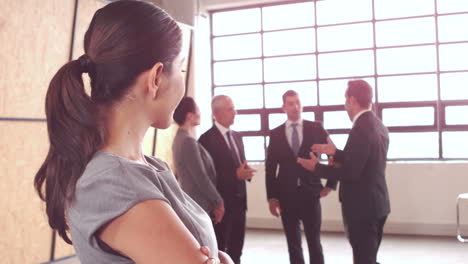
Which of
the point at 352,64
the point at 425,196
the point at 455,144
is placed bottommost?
the point at 425,196

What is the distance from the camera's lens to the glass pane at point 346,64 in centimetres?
756

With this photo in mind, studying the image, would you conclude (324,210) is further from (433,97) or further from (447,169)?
(433,97)

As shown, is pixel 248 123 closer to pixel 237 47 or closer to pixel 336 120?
pixel 237 47

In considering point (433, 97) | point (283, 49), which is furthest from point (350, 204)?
point (283, 49)

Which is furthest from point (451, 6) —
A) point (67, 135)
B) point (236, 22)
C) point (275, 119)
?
point (67, 135)

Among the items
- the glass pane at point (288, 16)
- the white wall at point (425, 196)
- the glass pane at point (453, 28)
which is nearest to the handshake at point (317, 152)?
the white wall at point (425, 196)

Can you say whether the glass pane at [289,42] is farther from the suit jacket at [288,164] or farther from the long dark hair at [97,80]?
the long dark hair at [97,80]

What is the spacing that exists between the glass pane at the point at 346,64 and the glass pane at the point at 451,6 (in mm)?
1083

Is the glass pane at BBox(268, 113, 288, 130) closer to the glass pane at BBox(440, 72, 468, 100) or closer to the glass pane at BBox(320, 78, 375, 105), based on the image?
the glass pane at BBox(320, 78, 375, 105)

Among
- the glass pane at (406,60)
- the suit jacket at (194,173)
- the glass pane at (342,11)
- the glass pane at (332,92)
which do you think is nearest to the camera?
the suit jacket at (194,173)

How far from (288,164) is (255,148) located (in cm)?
364

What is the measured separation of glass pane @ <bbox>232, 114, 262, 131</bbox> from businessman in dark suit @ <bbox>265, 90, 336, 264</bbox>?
341cm

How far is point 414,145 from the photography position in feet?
23.8

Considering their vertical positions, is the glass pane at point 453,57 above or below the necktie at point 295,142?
above
